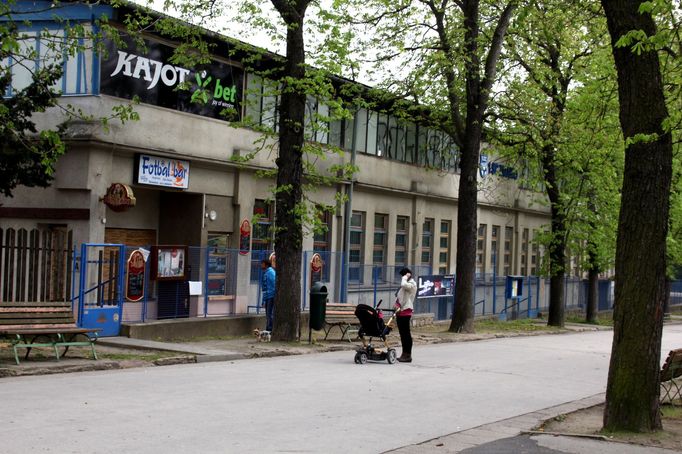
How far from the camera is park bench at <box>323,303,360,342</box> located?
23312 mm

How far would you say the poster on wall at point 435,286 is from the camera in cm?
3300

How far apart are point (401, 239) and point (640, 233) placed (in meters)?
26.7

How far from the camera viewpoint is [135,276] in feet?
70.6

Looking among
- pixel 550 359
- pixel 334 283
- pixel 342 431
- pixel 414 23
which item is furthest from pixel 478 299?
pixel 342 431

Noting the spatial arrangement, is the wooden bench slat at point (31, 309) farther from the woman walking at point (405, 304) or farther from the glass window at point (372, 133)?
the glass window at point (372, 133)

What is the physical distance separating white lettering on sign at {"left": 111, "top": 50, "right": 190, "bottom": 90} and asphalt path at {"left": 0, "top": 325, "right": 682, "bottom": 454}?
803cm

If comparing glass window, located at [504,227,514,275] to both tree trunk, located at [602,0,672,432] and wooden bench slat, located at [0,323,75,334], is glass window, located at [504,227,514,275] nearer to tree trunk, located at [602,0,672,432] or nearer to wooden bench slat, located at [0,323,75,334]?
wooden bench slat, located at [0,323,75,334]

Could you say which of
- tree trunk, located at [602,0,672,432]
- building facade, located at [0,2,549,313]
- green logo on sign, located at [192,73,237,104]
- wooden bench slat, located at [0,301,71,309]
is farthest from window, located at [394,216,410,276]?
tree trunk, located at [602,0,672,432]

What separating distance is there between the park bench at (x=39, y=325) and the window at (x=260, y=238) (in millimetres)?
9936

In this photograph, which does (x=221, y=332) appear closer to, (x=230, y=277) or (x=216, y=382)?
(x=230, y=277)

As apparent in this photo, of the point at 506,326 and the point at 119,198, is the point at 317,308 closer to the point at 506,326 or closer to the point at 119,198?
the point at 119,198

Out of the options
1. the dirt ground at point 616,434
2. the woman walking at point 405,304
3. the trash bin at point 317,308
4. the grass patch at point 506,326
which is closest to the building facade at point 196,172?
the trash bin at point 317,308

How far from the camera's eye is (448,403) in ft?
43.8

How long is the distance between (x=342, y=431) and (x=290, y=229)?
11.5 metres
